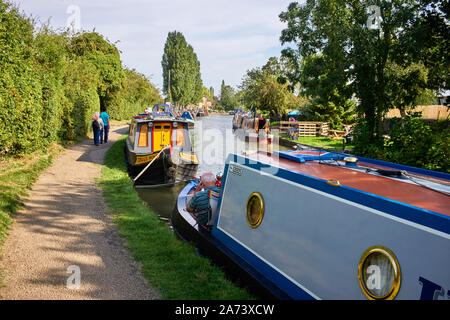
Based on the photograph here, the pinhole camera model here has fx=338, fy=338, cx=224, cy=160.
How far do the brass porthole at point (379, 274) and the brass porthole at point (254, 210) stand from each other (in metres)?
1.34

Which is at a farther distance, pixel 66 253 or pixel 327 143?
pixel 327 143

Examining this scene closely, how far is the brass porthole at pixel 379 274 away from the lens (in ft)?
7.05

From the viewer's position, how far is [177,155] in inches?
436

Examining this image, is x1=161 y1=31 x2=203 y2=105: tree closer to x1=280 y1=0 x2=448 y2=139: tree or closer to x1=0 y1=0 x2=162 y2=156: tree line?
x1=0 y1=0 x2=162 y2=156: tree line

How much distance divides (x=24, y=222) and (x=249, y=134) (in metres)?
21.1

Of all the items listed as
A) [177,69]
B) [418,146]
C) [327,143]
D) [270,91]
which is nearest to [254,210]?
[418,146]

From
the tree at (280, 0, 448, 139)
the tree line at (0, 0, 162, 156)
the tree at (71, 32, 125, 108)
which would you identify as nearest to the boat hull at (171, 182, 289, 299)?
the tree line at (0, 0, 162, 156)

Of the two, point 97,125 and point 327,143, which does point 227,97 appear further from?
point 97,125

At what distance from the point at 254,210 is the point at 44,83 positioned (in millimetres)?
9300

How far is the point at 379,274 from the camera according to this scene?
90.9 inches

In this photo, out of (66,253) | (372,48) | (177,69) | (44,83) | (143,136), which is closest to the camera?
(66,253)

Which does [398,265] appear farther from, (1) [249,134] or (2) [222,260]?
(1) [249,134]

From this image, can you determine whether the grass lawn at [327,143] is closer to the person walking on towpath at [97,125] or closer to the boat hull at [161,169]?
the boat hull at [161,169]
